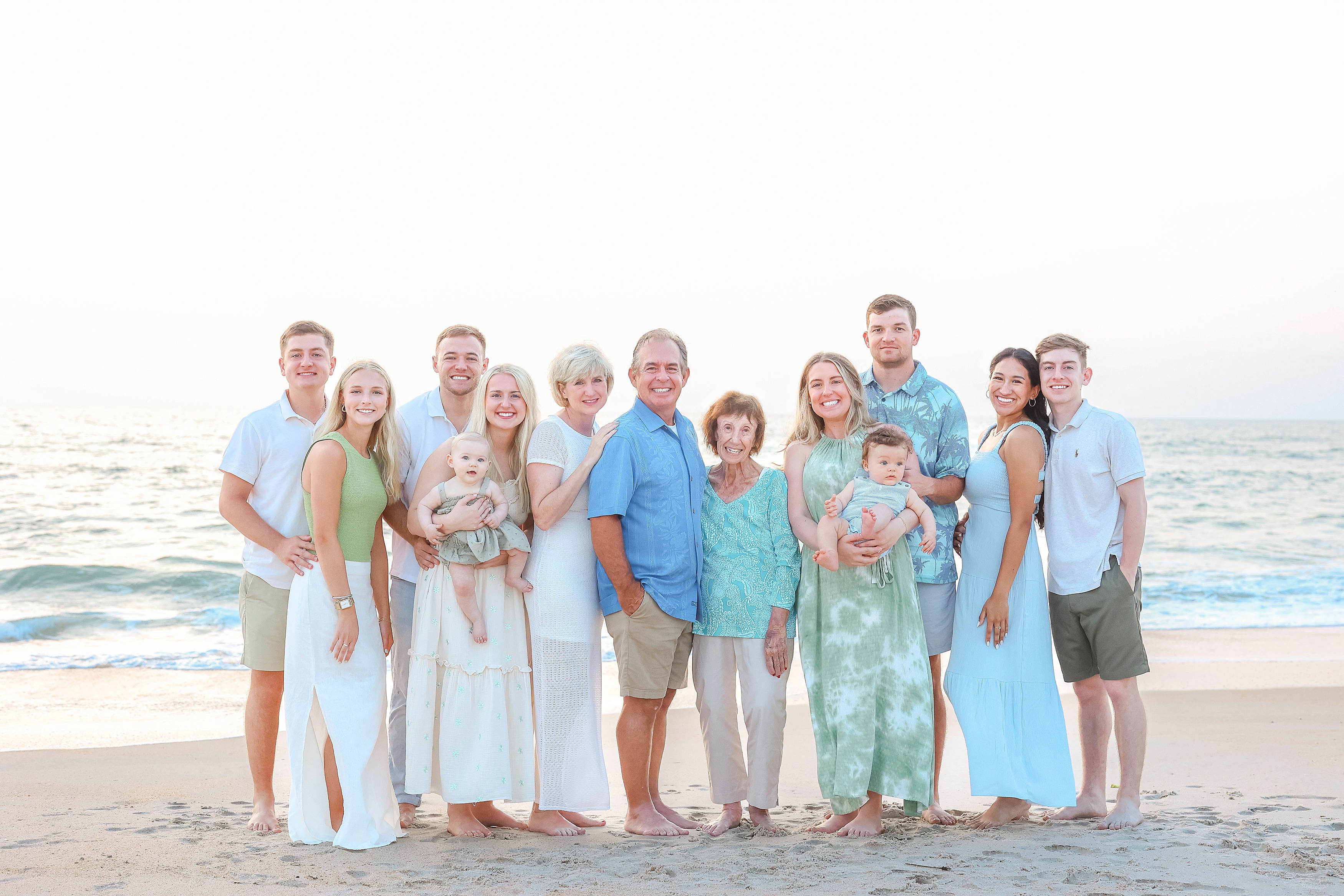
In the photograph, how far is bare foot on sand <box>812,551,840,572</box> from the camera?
3.97m

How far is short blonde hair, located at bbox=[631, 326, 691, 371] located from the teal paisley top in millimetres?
603

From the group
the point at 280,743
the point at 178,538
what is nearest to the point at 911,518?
the point at 280,743

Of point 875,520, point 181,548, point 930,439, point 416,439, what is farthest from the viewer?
point 181,548

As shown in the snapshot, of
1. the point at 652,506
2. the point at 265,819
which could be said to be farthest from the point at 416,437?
the point at 265,819

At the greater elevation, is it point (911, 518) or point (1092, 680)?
point (911, 518)

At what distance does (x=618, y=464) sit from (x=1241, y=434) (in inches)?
2005

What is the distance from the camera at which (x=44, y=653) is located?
9.45 m

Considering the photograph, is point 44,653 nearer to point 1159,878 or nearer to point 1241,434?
point 1159,878

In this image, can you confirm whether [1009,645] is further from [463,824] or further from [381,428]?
[381,428]

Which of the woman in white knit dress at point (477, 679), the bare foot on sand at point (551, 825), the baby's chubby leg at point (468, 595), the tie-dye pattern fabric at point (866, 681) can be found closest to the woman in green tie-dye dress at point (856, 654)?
the tie-dye pattern fabric at point (866, 681)

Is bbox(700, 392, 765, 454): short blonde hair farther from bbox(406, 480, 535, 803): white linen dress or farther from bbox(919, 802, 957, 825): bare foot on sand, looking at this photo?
bbox(919, 802, 957, 825): bare foot on sand

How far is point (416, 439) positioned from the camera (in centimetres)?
459

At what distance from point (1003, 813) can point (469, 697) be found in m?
2.37

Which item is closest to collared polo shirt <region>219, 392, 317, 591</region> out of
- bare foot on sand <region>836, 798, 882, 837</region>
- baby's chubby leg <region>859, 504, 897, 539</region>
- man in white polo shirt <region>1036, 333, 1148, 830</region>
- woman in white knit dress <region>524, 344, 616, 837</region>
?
woman in white knit dress <region>524, 344, 616, 837</region>
